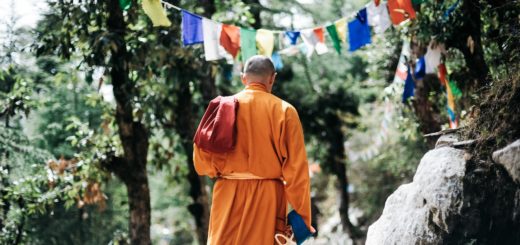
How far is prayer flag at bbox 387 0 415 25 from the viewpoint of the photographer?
21.1 ft

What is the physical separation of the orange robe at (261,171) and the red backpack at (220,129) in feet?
0.21

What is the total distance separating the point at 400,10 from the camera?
6684 mm

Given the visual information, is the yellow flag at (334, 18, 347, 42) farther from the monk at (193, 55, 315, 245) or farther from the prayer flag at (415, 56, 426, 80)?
the monk at (193, 55, 315, 245)

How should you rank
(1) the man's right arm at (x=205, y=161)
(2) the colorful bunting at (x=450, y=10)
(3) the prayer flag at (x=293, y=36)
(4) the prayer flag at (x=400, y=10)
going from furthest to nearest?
1. (3) the prayer flag at (x=293, y=36)
2. (4) the prayer flag at (x=400, y=10)
3. (2) the colorful bunting at (x=450, y=10)
4. (1) the man's right arm at (x=205, y=161)

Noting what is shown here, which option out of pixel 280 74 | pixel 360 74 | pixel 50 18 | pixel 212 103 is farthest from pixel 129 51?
pixel 360 74

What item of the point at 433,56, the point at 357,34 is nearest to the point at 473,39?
the point at 433,56

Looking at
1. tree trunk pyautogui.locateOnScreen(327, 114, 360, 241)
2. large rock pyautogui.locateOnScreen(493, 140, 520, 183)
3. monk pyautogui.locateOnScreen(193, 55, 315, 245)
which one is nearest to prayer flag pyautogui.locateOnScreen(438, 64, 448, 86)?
monk pyautogui.locateOnScreen(193, 55, 315, 245)

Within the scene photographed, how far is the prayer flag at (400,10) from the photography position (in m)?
6.43

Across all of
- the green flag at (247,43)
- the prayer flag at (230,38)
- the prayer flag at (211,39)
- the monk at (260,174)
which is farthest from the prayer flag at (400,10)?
the monk at (260,174)

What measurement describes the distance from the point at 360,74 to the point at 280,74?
426cm

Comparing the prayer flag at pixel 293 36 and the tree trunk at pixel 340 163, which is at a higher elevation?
the prayer flag at pixel 293 36

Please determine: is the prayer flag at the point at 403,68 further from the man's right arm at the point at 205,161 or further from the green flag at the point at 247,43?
the man's right arm at the point at 205,161

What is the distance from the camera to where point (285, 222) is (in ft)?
12.5

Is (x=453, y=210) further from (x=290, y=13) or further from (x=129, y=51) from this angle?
(x=290, y=13)
